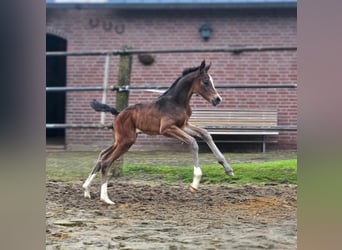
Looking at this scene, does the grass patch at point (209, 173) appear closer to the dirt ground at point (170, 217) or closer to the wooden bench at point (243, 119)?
the dirt ground at point (170, 217)

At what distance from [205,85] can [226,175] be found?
1.45 m

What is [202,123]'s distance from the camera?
7680 mm

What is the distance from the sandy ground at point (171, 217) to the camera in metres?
2.97

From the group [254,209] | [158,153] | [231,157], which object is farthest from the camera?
[158,153]

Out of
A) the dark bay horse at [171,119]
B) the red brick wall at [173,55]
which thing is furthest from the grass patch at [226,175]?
the red brick wall at [173,55]

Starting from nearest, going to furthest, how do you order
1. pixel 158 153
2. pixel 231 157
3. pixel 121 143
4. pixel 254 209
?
1. pixel 254 209
2. pixel 121 143
3. pixel 231 157
4. pixel 158 153

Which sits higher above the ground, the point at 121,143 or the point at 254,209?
the point at 121,143

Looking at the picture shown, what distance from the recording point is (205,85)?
4.35 m

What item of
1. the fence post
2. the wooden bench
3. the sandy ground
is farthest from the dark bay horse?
the wooden bench

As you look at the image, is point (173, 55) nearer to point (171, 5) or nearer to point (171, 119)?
point (171, 5)

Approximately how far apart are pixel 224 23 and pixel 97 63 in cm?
212

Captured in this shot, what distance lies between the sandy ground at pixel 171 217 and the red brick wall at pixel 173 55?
3596mm
